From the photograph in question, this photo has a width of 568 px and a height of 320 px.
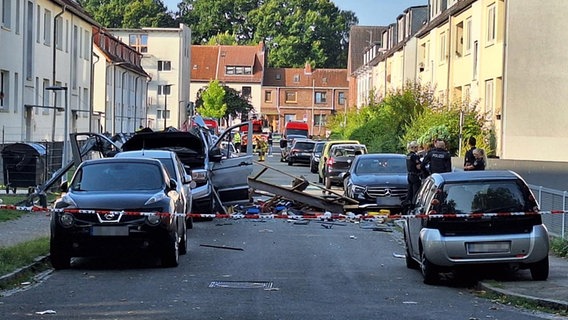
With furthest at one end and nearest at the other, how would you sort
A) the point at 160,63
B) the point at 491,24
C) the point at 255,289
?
the point at 160,63, the point at 491,24, the point at 255,289

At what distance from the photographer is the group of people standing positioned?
20.6 meters

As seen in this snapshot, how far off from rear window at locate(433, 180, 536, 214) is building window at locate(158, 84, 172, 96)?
75249mm

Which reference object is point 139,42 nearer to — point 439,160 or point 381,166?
point 381,166

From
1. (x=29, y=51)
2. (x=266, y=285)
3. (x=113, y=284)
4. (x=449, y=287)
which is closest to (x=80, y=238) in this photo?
(x=113, y=284)

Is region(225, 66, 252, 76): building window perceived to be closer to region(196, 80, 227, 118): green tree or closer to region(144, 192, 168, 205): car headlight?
region(196, 80, 227, 118): green tree

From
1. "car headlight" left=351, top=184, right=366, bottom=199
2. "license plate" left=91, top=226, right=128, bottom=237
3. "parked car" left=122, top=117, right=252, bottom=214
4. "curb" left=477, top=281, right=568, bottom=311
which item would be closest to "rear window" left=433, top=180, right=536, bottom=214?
"curb" left=477, top=281, right=568, bottom=311

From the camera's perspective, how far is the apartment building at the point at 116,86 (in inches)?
2461

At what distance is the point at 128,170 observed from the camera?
50.5 ft

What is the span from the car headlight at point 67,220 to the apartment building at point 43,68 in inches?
670

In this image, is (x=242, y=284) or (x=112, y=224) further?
(x=112, y=224)

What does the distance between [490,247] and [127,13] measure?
103134 millimetres

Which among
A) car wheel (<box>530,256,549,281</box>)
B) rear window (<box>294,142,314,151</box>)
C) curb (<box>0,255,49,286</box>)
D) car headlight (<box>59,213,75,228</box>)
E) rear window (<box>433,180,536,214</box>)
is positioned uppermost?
rear window (<box>433,180,536,214</box>)

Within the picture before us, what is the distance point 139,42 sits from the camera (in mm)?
87312

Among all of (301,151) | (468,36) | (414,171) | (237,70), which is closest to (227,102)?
(237,70)
